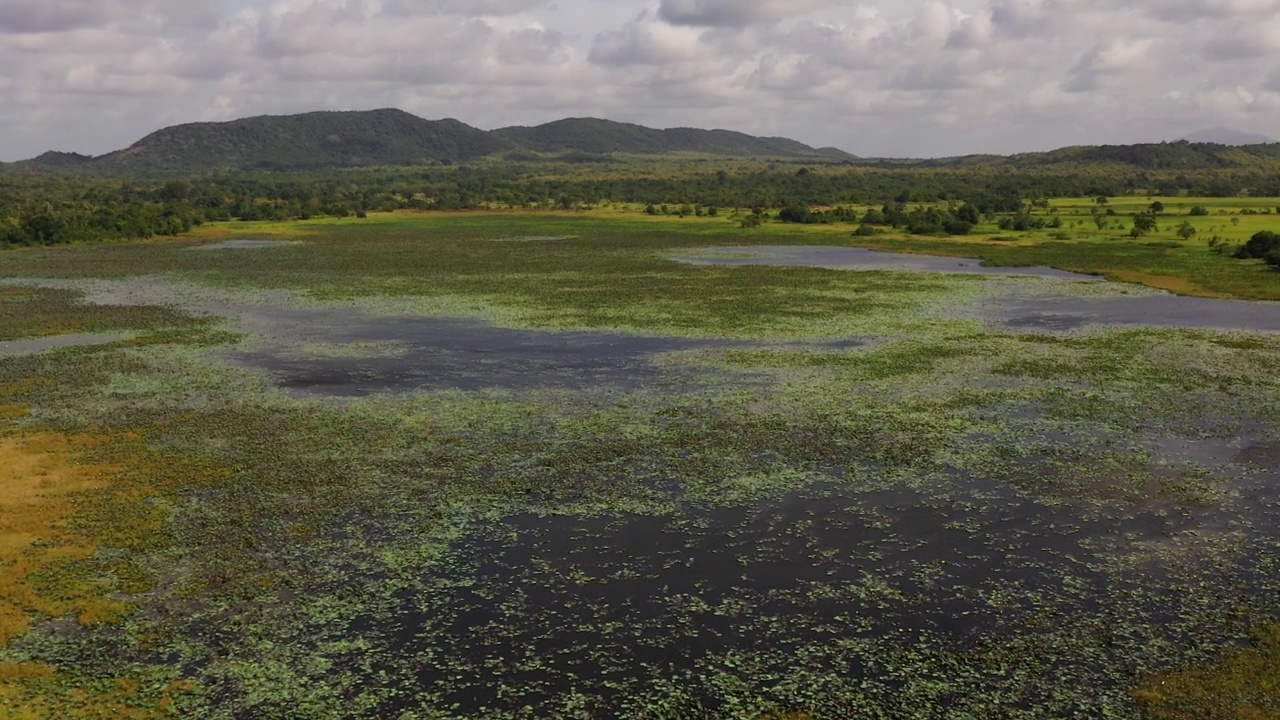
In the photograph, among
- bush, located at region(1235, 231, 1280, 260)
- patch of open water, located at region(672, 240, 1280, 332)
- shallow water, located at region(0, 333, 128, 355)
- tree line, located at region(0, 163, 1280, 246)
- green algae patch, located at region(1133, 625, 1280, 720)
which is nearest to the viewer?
green algae patch, located at region(1133, 625, 1280, 720)

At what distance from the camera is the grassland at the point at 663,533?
43.6 feet

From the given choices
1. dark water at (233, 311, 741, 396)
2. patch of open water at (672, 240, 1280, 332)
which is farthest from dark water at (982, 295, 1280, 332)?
dark water at (233, 311, 741, 396)

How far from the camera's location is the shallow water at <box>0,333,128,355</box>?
115 feet

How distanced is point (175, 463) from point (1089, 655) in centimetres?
1945

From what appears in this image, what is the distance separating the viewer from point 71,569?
1659 cm

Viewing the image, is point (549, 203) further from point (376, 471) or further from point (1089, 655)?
point (1089, 655)

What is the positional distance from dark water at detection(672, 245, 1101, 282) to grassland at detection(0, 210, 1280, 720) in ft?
82.1

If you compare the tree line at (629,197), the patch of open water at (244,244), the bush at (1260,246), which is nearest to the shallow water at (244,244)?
the patch of open water at (244,244)

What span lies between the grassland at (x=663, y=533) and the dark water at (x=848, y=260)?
25.0 metres

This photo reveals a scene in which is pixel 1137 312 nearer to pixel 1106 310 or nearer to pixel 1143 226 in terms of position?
pixel 1106 310

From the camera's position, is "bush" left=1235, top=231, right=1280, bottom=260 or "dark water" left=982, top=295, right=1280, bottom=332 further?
"bush" left=1235, top=231, right=1280, bottom=260

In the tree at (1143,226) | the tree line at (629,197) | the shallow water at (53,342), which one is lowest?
the shallow water at (53,342)

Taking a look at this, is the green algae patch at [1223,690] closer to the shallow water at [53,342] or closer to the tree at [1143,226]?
the shallow water at [53,342]

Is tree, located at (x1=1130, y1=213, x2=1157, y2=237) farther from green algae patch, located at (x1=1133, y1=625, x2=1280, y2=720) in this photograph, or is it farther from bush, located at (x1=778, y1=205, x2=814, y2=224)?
green algae patch, located at (x1=1133, y1=625, x2=1280, y2=720)
